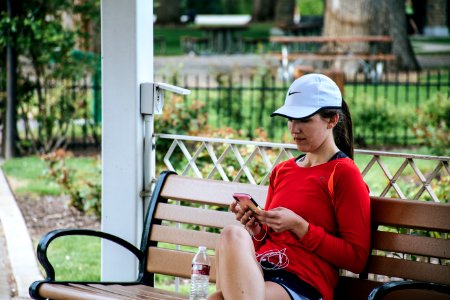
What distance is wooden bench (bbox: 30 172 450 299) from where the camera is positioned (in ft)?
13.9

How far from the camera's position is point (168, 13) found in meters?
39.6

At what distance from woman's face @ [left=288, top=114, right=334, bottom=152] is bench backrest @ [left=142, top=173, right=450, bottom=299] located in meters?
0.39

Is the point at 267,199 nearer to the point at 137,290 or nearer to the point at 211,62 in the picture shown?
the point at 137,290

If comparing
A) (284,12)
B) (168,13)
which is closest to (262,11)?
(284,12)

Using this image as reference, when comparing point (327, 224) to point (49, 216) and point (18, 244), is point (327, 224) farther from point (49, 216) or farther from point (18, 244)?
point (49, 216)

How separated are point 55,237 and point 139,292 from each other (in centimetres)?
48

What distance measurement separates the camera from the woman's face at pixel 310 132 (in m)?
4.25

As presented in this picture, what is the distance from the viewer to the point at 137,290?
4832 millimetres

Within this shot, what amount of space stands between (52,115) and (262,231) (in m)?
8.21

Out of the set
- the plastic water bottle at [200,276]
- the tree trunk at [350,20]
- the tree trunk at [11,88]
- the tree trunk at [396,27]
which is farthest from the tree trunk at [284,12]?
the plastic water bottle at [200,276]

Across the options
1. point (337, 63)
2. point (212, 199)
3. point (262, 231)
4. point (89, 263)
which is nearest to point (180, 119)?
point (89, 263)

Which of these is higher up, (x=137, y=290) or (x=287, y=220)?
(x=287, y=220)

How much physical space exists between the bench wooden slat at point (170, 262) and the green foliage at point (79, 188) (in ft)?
12.0

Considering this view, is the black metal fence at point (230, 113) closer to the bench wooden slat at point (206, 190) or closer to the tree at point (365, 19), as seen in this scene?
the bench wooden slat at point (206, 190)
